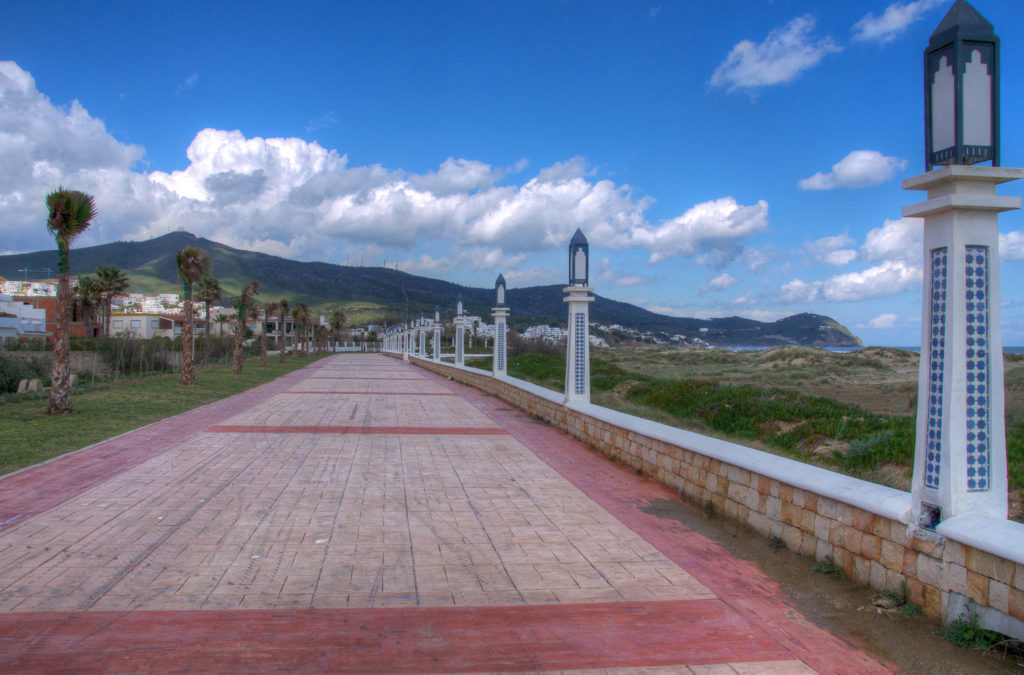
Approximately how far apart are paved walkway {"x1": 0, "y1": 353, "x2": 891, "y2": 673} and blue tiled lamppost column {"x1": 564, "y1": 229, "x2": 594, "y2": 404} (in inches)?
131

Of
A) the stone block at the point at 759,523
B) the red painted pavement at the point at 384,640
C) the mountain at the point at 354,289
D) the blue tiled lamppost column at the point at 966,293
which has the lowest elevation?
Answer: the red painted pavement at the point at 384,640

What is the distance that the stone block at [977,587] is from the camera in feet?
11.2

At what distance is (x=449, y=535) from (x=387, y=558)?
0.75m

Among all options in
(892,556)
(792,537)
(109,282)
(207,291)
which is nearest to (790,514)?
(792,537)

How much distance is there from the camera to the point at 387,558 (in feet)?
16.0

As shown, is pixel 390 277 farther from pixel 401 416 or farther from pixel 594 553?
pixel 594 553

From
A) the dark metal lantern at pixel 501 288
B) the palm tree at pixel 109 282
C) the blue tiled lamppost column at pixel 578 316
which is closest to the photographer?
the blue tiled lamppost column at pixel 578 316

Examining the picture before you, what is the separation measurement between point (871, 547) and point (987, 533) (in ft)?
2.85

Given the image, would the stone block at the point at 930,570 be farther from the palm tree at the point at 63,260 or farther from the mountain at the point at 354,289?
the mountain at the point at 354,289

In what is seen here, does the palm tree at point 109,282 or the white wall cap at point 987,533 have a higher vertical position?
the palm tree at point 109,282

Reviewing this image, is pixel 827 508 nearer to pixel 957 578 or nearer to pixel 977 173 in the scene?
pixel 957 578

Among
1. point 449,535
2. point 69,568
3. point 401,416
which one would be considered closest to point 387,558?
point 449,535

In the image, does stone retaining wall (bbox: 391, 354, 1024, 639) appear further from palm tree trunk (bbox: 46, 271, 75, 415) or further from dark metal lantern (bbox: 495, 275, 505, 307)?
palm tree trunk (bbox: 46, 271, 75, 415)

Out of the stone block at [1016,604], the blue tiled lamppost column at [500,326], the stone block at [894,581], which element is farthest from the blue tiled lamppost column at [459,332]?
the stone block at [1016,604]
